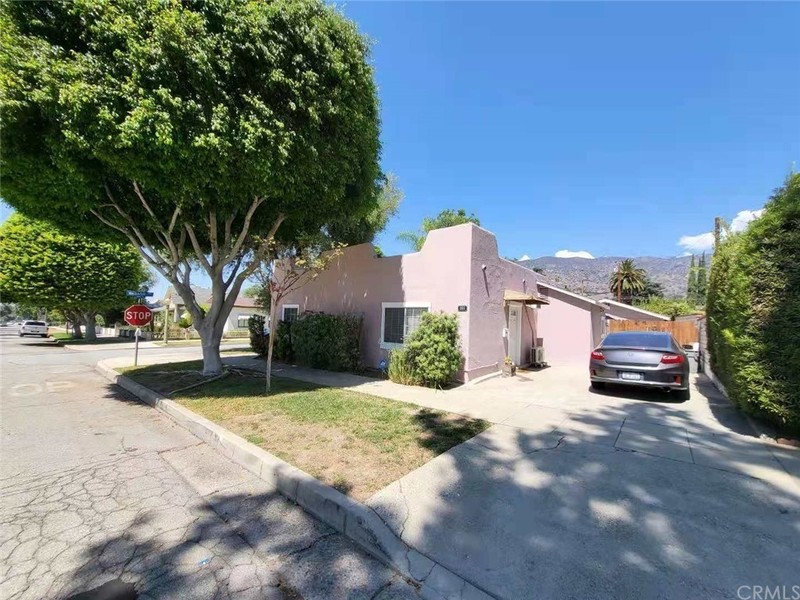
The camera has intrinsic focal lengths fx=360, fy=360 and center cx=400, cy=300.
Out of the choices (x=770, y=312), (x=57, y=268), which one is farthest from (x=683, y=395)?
(x=57, y=268)

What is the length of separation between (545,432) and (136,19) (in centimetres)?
937

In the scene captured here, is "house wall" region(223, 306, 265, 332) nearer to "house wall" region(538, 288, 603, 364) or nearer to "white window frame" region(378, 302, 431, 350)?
"white window frame" region(378, 302, 431, 350)

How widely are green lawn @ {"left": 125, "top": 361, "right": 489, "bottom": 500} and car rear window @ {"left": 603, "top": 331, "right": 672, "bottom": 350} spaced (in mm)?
4491

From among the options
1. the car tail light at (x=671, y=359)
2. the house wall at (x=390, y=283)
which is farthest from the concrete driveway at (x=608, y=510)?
the house wall at (x=390, y=283)

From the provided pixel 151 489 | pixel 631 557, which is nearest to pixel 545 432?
pixel 631 557

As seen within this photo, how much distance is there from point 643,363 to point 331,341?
8155 mm

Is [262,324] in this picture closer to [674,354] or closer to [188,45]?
[188,45]

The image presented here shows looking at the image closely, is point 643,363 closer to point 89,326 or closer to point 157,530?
point 157,530

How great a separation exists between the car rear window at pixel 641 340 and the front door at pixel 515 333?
348 centimetres

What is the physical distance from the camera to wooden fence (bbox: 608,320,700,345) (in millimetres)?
→ 19127

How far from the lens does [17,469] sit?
4273 mm

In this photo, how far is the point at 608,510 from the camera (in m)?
3.35

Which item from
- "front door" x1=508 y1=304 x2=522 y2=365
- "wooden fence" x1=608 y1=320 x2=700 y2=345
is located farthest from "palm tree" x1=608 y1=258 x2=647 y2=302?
"front door" x1=508 y1=304 x2=522 y2=365

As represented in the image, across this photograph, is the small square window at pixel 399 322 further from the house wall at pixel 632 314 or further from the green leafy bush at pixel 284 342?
the house wall at pixel 632 314
